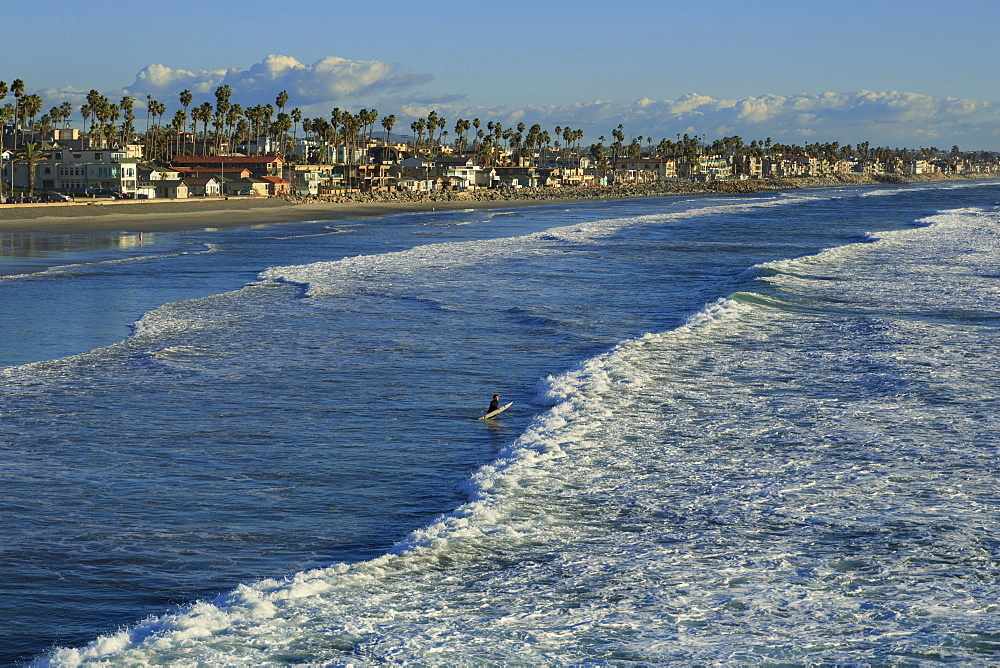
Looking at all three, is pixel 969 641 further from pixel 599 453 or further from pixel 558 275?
pixel 558 275

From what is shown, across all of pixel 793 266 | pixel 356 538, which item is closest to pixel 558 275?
pixel 793 266

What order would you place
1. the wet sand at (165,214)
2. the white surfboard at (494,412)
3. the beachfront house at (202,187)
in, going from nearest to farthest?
1. the white surfboard at (494,412)
2. the wet sand at (165,214)
3. the beachfront house at (202,187)

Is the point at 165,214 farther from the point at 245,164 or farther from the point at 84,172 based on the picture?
the point at 245,164

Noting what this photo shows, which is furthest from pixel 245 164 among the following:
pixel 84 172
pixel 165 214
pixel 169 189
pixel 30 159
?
pixel 165 214

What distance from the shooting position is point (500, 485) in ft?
38.2

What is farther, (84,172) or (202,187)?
(202,187)

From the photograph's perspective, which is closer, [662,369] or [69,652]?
[69,652]

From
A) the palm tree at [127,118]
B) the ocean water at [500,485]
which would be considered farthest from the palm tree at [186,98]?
the ocean water at [500,485]

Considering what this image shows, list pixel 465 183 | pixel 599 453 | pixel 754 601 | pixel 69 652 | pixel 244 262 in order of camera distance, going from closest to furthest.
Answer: pixel 69 652, pixel 754 601, pixel 599 453, pixel 244 262, pixel 465 183

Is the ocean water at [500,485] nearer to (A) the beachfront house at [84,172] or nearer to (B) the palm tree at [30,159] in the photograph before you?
(B) the palm tree at [30,159]

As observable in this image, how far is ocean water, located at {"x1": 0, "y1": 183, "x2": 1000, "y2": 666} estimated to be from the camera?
315 inches

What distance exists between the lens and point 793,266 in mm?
39250

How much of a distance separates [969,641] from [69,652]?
6460 millimetres

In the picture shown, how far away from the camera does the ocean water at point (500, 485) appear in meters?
8.01
